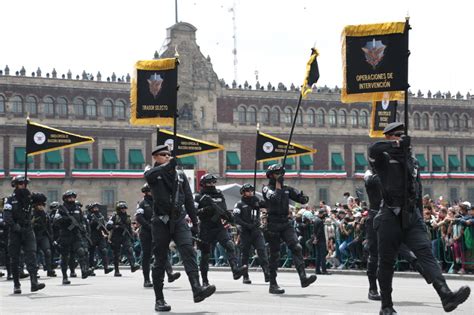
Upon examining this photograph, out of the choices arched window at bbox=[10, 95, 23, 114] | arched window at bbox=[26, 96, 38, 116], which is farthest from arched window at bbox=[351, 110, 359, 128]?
arched window at bbox=[10, 95, 23, 114]

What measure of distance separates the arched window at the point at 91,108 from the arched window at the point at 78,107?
1.43ft

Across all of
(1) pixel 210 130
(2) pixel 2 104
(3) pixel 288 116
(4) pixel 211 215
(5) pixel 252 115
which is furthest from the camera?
(3) pixel 288 116

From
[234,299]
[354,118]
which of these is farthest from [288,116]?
[234,299]

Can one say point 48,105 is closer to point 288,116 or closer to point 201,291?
point 288,116

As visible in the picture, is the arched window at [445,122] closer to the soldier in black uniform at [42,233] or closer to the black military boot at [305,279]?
the soldier in black uniform at [42,233]

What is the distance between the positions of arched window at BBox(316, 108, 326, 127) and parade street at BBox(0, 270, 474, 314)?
211ft

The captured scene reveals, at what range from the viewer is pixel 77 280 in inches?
822

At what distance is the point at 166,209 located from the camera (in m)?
12.1

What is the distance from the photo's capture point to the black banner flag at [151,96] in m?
18.7

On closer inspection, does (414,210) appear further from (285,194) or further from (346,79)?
(346,79)

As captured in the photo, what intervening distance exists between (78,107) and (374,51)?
58932 millimetres

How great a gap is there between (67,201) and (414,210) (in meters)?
11.4

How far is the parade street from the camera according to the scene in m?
12.3

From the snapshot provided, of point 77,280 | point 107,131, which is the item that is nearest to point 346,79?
point 77,280
